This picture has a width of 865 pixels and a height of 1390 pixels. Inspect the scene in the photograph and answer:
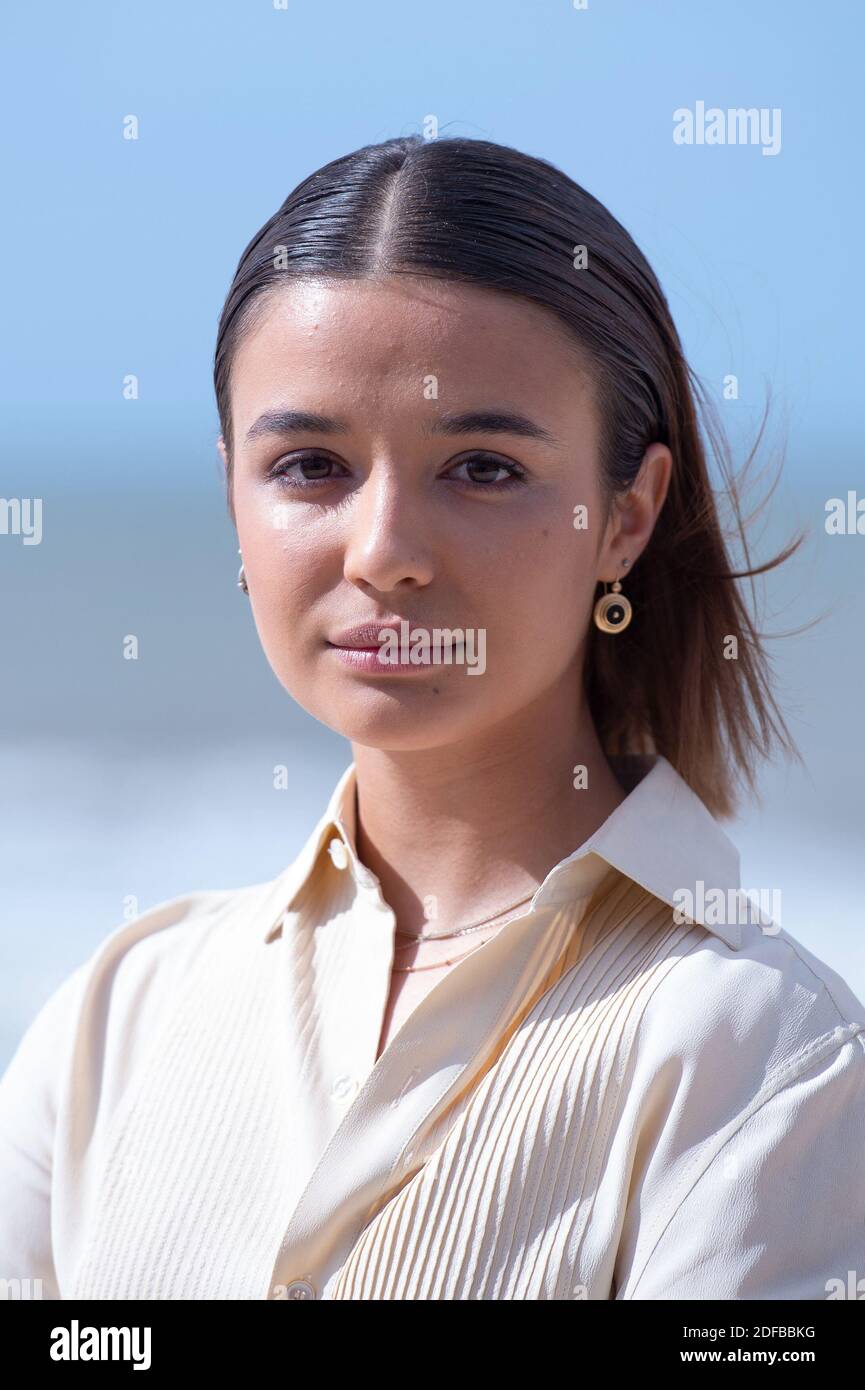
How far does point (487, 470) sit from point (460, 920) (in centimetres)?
51

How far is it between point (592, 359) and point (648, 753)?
531 mm

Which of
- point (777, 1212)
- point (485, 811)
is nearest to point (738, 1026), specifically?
point (777, 1212)

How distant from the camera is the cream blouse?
1465 millimetres

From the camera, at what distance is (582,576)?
169cm

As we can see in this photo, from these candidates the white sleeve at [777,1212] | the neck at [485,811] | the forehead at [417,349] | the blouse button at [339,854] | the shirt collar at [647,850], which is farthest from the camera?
the blouse button at [339,854]

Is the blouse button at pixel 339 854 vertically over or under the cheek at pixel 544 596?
under

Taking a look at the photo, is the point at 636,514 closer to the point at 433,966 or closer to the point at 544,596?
the point at 544,596

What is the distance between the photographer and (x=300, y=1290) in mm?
1535

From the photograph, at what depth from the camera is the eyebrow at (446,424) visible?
153cm

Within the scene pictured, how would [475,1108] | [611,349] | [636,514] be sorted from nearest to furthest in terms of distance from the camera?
1. [475,1108]
2. [611,349]
3. [636,514]

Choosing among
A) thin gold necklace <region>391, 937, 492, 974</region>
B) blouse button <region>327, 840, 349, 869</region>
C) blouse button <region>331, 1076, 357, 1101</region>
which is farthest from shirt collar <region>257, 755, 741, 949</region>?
blouse button <region>331, 1076, 357, 1101</region>

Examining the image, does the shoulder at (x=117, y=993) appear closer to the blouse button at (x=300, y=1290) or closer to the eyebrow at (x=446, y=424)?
the blouse button at (x=300, y=1290)

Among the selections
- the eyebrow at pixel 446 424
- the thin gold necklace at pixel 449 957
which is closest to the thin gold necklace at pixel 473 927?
the thin gold necklace at pixel 449 957

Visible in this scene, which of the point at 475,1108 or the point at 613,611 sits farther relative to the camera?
the point at 613,611
